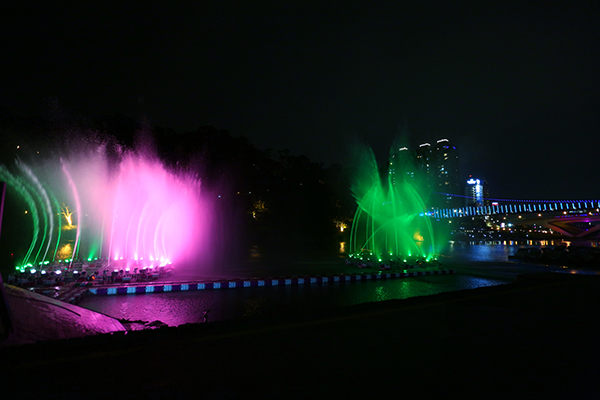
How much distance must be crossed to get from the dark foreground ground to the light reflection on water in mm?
3621

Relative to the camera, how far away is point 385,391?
13.9 feet

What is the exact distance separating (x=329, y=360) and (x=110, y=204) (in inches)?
1246

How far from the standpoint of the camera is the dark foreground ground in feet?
14.0

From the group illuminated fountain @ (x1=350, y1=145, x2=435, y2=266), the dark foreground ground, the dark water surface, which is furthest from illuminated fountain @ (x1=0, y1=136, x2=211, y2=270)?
illuminated fountain @ (x1=350, y1=145, x2=435, y2=266)

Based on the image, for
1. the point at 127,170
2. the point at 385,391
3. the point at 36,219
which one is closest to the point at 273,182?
the point at 127,170

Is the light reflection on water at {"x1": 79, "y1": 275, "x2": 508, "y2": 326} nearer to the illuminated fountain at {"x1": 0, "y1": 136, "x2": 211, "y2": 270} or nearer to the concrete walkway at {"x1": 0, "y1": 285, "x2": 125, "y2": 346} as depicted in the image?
the concrete walkway at {"x1": 0, "y1": 285, "x2": 125, "y2": 346}

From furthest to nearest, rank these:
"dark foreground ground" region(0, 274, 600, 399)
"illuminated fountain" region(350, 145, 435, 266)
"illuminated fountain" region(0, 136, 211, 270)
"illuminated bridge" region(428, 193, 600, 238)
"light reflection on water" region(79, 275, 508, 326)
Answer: "illuminated bridge" region(428, 193, 600, 238)
"illuminated fountain" region(350, 145, 435, 266)
"illuminated fountain" region(0, 136, 211, 270)
"light reflection on water" region(79, 275, 508, 326)
"dark foreground ground" region(0, 274, 600, 399)

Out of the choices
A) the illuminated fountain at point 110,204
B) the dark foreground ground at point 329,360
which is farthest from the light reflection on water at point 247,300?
the illuminated fountain at point 110,204

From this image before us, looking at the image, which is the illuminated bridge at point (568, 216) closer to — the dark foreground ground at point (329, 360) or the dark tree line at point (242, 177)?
the dark tree line at point (242, 177)

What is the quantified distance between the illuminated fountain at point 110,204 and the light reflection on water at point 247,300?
9.03 m

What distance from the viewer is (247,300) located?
1375 cm

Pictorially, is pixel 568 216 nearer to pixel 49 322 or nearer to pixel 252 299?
pixel 252 299

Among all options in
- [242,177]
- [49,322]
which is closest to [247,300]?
[49,322]

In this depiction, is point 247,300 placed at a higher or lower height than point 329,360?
lower
